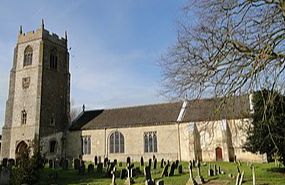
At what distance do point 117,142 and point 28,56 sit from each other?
16473mm

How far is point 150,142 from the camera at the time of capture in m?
36.6

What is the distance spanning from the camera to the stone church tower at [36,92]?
38.9 metres

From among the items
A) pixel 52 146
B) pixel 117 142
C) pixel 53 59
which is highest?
pixel 53 59

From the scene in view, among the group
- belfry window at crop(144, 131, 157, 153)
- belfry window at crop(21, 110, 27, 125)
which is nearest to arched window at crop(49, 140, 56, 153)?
belfry window at crop(21, 110, 27, 125)

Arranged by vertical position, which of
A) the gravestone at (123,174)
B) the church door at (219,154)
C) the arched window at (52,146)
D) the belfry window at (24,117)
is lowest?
the gravestone at (123,174)

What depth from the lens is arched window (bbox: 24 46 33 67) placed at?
41906 millimetres

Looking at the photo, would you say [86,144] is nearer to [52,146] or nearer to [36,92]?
[52,146]

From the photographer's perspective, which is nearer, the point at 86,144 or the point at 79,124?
the point at 86,144

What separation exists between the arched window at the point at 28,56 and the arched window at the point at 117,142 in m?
14.6

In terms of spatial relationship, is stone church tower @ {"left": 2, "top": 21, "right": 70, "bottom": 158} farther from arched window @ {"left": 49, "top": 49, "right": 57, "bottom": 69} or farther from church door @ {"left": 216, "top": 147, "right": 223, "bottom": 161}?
church door @ {"left": 216, "top": 147, "right": 223, "bottom": 161}

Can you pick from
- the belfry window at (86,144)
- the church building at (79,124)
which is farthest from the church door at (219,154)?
the belfry window at (86,144)

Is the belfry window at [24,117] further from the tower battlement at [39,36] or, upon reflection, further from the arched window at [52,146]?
the tower battlement at [39,36]

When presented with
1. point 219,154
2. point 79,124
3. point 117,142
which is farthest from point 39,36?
point 219,154

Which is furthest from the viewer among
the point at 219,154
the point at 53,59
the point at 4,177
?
the point at 53,59
